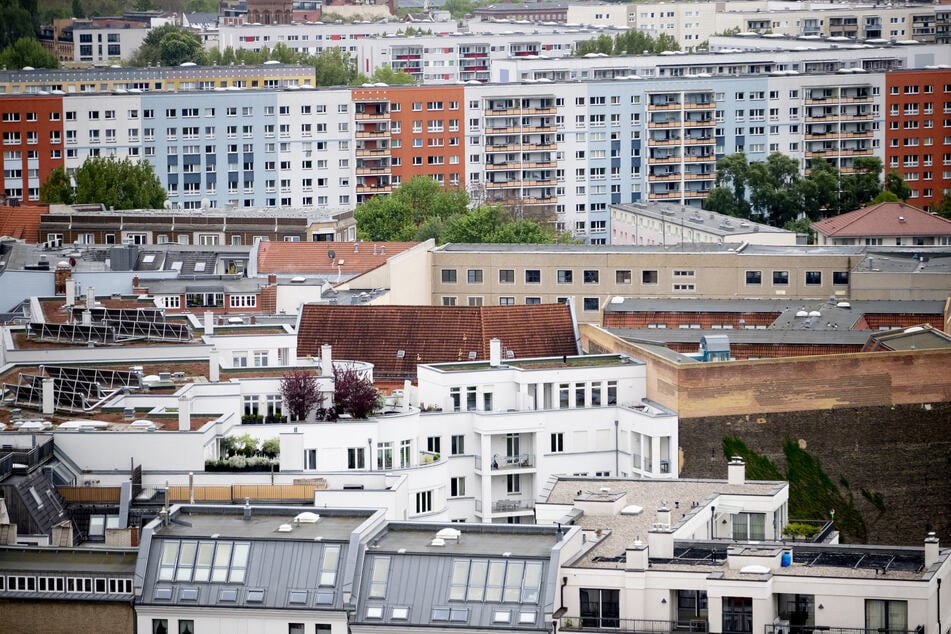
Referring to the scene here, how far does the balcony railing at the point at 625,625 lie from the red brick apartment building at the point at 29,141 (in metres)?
113

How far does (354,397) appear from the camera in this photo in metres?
66.5

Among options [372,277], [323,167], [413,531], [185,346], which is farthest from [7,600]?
[323,167]

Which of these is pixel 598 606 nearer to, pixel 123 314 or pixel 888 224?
pixel 123 314

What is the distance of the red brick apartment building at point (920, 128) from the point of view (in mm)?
172875

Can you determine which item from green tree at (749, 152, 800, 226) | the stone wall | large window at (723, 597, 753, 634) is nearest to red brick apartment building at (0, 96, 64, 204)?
green tree at (749, 152, 800, 226)

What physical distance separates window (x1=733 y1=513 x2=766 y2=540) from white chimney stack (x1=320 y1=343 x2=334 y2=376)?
16.4 meters

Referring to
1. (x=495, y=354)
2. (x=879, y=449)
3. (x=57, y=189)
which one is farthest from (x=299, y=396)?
(x=57, y=189)

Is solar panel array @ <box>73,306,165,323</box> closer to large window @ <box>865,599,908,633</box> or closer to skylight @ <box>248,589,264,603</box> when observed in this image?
Result: skylight @ <box>248,589,264,603</box>

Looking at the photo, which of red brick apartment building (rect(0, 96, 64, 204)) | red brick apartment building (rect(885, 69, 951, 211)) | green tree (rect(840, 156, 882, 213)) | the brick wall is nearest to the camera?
the brick wall

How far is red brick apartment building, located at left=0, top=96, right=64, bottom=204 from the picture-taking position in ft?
519

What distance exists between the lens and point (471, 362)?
76.7m

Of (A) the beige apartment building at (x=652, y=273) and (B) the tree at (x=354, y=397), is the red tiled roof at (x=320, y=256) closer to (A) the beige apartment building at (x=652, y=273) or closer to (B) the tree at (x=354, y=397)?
(A) the beige apartment building at (x=652, y=273)

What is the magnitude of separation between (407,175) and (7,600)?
118 metres

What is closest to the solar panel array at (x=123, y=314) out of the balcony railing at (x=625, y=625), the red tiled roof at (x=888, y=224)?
the balcony railing at (x=625, y=625)
